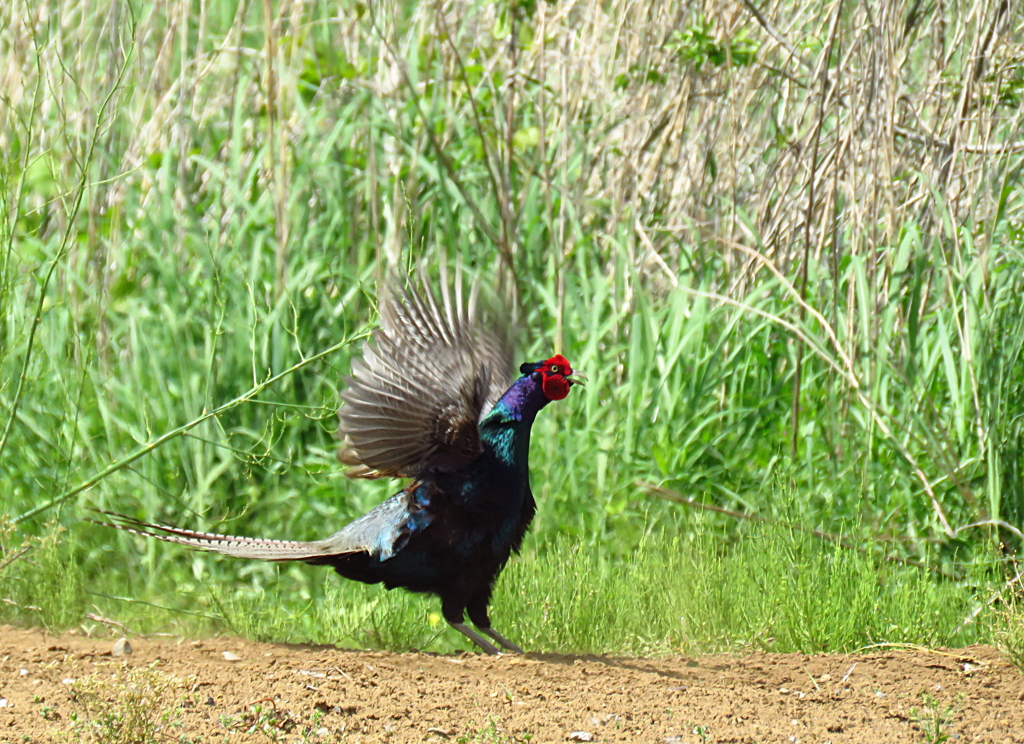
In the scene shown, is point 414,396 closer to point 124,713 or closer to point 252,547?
point 252,547

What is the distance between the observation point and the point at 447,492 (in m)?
4.03

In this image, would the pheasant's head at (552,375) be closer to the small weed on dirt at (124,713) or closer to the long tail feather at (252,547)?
the long tail feather at (252,547)

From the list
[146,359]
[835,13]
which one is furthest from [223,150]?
[835,13]

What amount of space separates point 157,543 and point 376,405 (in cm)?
160

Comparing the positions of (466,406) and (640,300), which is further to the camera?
(640,300)

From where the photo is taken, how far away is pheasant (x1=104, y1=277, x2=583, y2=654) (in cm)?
398

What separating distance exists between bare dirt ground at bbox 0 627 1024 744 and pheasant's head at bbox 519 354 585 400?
0.89 m

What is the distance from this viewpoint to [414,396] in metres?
3.99

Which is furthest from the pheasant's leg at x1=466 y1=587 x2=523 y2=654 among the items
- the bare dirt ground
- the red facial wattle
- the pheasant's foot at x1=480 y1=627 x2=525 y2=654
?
the red facial wattle

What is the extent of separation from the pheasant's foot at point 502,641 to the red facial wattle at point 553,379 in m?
0.84

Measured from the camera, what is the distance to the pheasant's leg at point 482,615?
13.4 ft

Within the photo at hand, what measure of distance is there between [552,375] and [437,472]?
51 cm

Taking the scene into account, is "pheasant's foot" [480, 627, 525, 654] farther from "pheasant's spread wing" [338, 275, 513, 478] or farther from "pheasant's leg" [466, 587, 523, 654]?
"pheasant's spread wing" [338, 275, 513, 478]

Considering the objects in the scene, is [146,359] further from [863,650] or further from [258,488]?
[863,650]
